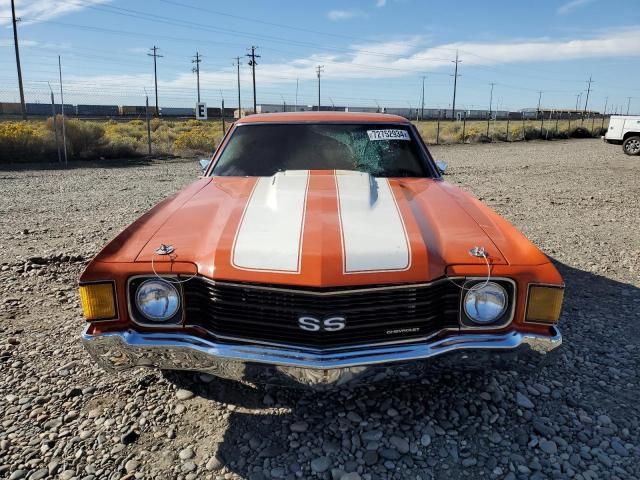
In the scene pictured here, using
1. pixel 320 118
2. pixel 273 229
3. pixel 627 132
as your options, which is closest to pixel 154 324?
pixel 273 229

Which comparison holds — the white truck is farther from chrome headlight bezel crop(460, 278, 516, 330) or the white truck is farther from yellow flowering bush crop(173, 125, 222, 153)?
chrome headlight bezel crop(460, 278, 516, 330)

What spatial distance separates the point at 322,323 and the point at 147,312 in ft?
2.67

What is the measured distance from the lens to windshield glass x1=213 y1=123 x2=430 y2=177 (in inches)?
144

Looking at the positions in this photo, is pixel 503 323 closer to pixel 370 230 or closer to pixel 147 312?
pixel 370 230

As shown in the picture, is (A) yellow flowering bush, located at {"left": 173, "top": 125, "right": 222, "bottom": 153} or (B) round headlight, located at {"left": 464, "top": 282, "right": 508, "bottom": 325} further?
(A) yellow flowering bush, located at {"left": 173, "top": 125, "right": 222, "bottom": 153}

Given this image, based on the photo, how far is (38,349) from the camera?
127 inches

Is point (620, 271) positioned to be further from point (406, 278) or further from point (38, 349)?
point (38, 349)

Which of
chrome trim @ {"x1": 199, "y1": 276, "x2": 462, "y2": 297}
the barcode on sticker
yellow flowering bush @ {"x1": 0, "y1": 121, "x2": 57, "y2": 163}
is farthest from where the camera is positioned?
yellow flowering bush @ {"x1": 0, "y1": 121, "x2": 57, "y2": 163}

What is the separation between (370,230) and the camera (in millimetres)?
2385

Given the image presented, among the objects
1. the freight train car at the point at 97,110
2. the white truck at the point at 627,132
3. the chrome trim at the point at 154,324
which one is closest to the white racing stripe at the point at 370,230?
the chrome trim at the point at 154,324

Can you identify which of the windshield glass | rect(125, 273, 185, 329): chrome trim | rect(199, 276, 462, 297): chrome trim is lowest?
rect(125, 273, 185, 329): chrome trim

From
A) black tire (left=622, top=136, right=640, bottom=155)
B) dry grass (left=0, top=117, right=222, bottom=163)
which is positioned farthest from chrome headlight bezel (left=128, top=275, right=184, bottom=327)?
black tire (left=622, top=136, right=640, bottom=155)

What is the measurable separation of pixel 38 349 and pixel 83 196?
258 inches

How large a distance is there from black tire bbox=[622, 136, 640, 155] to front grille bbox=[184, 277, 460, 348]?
63.6 ft
